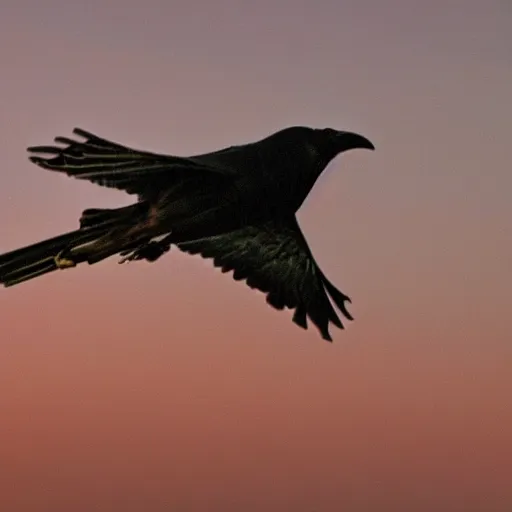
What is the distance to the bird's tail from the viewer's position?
226 inches

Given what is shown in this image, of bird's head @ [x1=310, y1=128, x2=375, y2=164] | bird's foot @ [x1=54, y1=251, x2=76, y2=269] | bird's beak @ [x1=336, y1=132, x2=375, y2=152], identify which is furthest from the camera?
bird's beak @ [x1=336, y1=132, x2=375, y2=152]

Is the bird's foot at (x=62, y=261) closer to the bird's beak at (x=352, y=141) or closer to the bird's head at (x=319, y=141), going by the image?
the bird's head at (x=319, y=141)

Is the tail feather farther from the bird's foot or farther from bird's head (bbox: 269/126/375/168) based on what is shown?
bird's head (bbox: 269/126/375/168)

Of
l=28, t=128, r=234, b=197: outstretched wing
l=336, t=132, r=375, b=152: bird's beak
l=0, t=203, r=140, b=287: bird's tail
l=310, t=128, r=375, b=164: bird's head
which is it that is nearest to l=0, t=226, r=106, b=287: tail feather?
l=0, t=203, r=140, b=287: bird's tail

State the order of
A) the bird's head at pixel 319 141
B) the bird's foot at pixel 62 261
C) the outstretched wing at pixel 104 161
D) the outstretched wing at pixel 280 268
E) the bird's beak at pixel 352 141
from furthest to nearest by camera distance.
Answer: the outstretched wing at pixel 280 268, the bird's beak at pixel 352 141, the bird's head at pixel 319 141, the bird's foot at pixel 62 261, the outstretched wing at pixel 104 161

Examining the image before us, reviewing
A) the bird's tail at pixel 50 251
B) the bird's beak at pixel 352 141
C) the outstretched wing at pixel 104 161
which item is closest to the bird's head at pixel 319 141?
the bird's beak at pixel 352 141

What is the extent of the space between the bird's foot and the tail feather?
0.08 feet

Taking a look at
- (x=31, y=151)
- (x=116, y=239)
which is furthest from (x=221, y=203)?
(x=31, y=151)

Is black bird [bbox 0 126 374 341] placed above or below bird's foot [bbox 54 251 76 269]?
above

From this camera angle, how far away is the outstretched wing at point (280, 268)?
23.0ft

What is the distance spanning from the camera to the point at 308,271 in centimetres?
717

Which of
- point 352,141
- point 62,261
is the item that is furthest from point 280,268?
point 62,261

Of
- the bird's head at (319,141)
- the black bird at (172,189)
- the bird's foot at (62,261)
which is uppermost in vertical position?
the bird's head at (319,141)

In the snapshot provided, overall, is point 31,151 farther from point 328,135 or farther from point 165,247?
point 328,135
